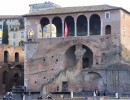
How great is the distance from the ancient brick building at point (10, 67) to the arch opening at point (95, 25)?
47.9 feet

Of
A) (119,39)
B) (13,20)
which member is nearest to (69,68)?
(119,39)

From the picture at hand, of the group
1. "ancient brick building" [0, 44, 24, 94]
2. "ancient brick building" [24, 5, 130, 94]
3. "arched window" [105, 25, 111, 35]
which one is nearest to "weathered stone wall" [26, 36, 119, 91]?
"ancient brick building" [24, 5, 130, 94]

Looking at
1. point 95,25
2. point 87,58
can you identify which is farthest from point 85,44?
point 95,25

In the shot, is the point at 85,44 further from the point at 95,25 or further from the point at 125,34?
the point at 125,34

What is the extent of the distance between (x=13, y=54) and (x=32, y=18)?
36.6 feet

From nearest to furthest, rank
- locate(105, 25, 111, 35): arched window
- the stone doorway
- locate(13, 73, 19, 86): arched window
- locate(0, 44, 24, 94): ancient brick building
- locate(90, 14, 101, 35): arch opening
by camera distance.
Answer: the stone doorway, locate(105, 25, 111, 35): arched window, locate(90, 14, 101, 35): arch opening, locate(0, 44, 24, 94): ancient brick building, locate(13, 73, 19, 86): arched window

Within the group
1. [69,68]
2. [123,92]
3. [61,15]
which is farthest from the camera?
[61,15]

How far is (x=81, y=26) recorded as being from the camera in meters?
61.7

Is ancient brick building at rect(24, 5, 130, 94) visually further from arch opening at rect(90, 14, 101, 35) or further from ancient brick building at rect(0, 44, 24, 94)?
ancient brick building at rect(0, 44, 24, 94)

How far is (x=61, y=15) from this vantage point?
6025 centimetres

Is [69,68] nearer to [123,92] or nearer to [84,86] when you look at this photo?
[84,86]

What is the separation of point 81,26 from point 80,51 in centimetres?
535

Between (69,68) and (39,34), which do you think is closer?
(69,68)

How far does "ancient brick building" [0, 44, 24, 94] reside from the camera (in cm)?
6842
